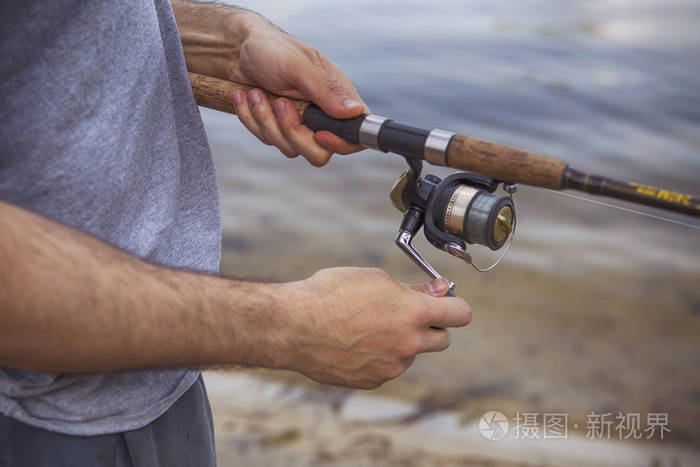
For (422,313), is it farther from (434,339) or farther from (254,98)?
(254,98)

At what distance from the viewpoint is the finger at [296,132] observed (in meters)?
1.35

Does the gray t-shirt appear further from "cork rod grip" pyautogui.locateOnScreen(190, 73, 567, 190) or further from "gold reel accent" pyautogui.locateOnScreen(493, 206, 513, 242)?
"gold reel accent" pyautogui.locateOnScreen(493, 206, 513, 242)

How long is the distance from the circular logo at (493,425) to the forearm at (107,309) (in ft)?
6.15

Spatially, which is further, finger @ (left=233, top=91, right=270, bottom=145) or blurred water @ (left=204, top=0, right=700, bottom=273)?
blurred water @ (left=204, top=0, right=700, bottom=273)

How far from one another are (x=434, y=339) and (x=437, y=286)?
89 mm

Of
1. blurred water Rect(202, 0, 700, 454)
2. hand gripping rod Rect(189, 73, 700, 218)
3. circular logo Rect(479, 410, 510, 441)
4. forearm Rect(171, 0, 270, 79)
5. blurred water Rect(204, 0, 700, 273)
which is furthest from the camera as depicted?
blurred water Rect(204, 0, 700, 273)

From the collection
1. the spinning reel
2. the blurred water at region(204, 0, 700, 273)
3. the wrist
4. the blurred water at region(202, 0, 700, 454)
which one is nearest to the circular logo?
the blurred water at region(202, 0, 700, 454)

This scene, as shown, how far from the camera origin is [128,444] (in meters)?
1.13

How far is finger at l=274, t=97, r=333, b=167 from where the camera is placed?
1346 mm

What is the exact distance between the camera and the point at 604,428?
282cm

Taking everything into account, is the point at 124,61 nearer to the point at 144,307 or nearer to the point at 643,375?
the point at 144,307

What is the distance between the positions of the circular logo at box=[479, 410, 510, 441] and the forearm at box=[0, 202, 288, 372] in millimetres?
1873

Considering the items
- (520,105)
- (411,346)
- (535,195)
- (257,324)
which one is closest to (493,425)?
(411,346)

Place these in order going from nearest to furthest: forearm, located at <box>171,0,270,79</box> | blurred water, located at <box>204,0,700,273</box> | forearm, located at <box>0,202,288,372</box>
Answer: forearm, located at <box>0,202,288,372</box> < forearm, located at <box>171,0,270,79</box> < blurred water, located at <box>204,0,700,273</box>
